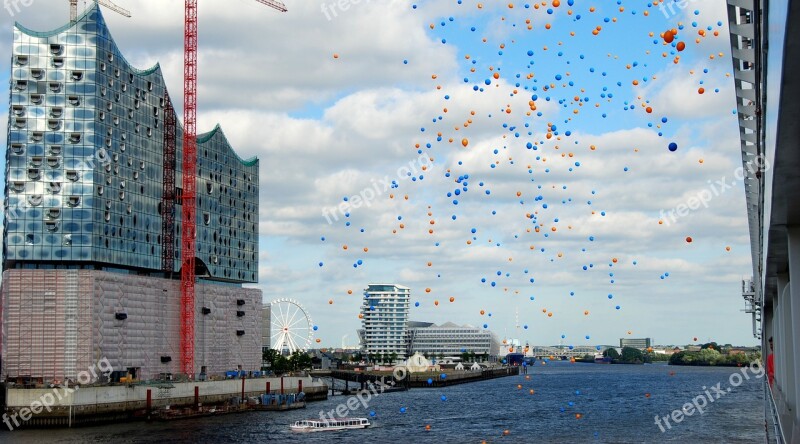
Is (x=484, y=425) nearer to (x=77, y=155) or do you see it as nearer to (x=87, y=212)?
(x=87, y=212)

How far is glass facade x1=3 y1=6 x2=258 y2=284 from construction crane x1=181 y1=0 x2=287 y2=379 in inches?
227

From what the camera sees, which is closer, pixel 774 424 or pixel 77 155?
pixel 774 424

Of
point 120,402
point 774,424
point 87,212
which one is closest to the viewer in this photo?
point 774,424

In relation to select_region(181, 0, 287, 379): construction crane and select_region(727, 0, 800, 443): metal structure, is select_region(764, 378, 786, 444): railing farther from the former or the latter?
select_region(181, 0, 287, 379): construction crane

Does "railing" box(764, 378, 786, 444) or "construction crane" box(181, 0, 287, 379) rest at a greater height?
"construction crane" box(181, 0, 287, 379)

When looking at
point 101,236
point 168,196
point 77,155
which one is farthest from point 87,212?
point 168,196

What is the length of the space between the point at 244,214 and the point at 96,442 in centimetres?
7205

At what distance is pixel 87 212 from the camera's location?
344 feet

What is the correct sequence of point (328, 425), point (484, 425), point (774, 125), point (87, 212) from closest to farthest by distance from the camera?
1. point (774, 125)
2. point (328, 425)
3. point (484, 425)
4. point (87, 212)

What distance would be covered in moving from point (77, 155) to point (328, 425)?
140 ft

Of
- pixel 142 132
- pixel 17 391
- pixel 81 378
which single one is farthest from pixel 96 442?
pixel 142 132

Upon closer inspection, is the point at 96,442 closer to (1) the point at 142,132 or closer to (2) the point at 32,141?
(2) the point at 32,141

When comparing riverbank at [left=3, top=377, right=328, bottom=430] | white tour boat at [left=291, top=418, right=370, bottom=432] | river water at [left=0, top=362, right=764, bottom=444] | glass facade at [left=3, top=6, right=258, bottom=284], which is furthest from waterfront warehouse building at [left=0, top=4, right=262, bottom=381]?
white tour boat at [left=291, top=418, right=370, bottom=432]

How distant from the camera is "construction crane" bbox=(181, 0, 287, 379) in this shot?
11881 cm
